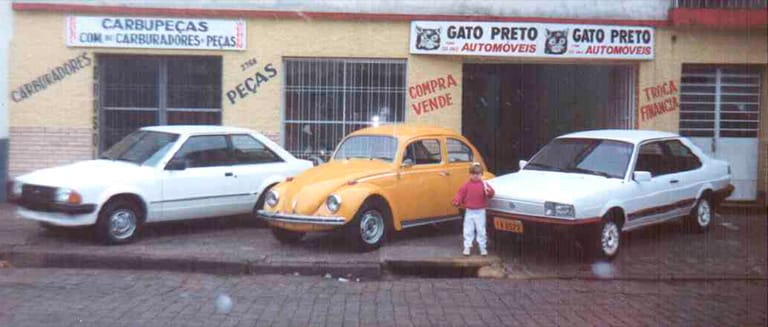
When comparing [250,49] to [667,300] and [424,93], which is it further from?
[667,300]

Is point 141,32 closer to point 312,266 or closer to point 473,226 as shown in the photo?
point 312,266

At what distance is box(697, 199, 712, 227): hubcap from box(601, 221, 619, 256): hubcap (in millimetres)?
2345

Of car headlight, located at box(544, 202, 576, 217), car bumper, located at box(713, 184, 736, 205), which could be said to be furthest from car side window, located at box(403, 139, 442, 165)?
car bumper, located at box(713, 184, 736, 205)

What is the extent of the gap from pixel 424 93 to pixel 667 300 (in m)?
6.92

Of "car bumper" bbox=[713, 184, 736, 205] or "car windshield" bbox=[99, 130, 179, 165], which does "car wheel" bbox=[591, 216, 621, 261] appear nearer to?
"car bumper" bbox=[713, 184, 736, 205]

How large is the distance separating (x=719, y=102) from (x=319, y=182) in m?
8.08

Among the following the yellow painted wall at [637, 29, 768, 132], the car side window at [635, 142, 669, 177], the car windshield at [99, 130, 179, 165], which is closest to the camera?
the car side window at [635, 142, 669, 177]

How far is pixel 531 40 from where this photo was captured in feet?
47.2

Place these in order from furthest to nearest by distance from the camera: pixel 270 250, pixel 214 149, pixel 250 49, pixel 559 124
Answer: pixel 559 124
pixel 250 49
pixel 214 149
pixel 270 250

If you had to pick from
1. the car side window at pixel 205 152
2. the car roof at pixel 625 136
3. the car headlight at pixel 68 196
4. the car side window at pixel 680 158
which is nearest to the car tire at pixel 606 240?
the car roof at pixel 625 136

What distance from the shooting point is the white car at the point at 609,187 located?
378 inches

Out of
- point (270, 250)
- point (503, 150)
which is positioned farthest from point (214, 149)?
point (503, 150)

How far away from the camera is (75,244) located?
10.4 m

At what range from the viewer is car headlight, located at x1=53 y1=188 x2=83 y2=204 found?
9.96 m
